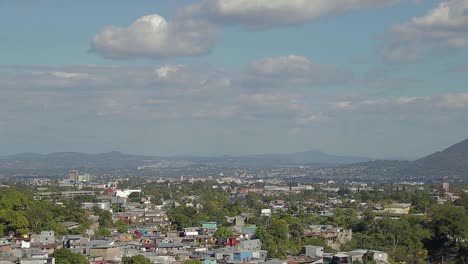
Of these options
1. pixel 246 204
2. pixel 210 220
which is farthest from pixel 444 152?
pixel 210 220

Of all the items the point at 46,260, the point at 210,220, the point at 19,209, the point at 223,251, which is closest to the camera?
the point at 46,260

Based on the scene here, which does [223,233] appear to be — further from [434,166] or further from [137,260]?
[434,166]

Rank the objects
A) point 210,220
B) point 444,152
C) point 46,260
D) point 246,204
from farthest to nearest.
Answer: point 444,152 < point 246,204 < point 210,220 < point 46,260

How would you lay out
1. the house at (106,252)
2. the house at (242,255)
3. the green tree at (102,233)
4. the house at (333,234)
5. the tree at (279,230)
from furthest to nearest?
the house at (333,234) < the tree at (279,230) < the green tree at (102,233) < the house at (242,255) < the house at (106,252)

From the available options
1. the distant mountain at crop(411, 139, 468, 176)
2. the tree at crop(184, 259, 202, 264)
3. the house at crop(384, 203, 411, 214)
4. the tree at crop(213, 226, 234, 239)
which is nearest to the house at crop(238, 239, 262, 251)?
the tree at crop(213, 226, 234, 239)

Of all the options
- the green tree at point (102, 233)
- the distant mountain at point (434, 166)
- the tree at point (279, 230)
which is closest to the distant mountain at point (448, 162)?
the distant mountain at point (434, 166)

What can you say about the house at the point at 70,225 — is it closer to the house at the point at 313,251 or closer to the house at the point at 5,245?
the house at the point at 5,245

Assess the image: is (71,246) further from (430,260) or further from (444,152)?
(444,152)

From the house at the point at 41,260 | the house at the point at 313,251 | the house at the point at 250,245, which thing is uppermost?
the house at the point at 41,260
